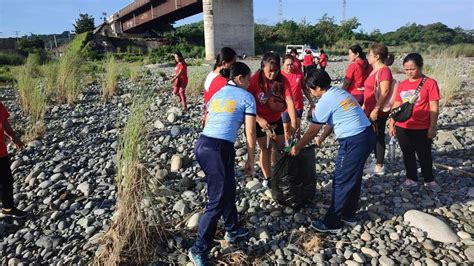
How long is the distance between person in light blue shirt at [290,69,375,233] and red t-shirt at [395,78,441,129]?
0.95 meters

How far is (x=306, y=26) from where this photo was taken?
45656 mm

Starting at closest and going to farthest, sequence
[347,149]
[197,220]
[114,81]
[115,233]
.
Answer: [115,233] → [347,149] → [197,220] → [114,81]

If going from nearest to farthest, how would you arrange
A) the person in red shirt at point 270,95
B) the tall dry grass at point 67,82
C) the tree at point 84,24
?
1. the person in red shirt at point 270,95
2. the tall dry grass at point 67,82
3. the tree at point 84,24

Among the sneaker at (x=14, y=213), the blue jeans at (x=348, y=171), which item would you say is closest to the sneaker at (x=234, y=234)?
the blue jeans at (x=348, y=171)

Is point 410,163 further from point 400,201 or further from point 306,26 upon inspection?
point 306,26

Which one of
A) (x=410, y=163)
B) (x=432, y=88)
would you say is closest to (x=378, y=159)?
(x=410, y=163)

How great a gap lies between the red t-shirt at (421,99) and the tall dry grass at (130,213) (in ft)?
8.77

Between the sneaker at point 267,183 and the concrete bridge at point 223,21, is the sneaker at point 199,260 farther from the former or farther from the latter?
the concrete bridge at point 223,21

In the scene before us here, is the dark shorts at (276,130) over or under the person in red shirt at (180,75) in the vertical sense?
under

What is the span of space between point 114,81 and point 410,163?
9300mm

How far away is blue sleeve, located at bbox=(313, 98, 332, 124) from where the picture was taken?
112 inches

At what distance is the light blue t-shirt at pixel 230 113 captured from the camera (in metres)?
2.57

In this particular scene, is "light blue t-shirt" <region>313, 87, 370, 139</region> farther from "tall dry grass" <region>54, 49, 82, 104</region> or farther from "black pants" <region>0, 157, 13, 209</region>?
"tall dry grass" <region>54, 49, 82, 104</region>

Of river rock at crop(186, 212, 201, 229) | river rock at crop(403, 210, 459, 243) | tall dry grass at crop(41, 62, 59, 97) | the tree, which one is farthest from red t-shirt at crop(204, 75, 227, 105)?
the tree
